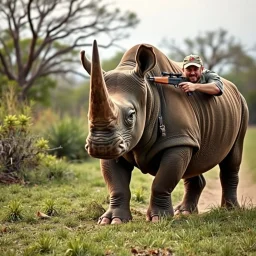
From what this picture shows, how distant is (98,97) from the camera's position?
478 cm

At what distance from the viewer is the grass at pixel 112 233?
4574 mm

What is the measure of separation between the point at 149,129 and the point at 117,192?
0.77 m

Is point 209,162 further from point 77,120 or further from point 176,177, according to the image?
point 77,120

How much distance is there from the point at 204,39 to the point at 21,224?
54970 millimetres

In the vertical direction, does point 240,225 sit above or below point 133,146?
below

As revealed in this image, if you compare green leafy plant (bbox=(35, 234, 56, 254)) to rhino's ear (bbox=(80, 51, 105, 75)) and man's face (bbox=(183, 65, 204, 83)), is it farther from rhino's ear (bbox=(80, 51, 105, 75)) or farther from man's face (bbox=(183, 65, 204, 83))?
man's face (bbox=(183, 65, 204, 83))

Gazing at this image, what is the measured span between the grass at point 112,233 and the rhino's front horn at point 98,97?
1067 mm

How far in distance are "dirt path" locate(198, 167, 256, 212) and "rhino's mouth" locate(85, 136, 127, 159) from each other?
3.21m

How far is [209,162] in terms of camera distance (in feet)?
21.5

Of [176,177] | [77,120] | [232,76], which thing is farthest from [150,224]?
[232,76]

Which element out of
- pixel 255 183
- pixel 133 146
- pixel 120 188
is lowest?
pixel 255 183

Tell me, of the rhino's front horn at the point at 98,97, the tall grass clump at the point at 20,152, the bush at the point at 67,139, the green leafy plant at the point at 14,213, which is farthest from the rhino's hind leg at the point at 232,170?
the bush at the point at 67,139

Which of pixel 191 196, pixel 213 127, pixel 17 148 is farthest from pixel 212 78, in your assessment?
pixel 17 148

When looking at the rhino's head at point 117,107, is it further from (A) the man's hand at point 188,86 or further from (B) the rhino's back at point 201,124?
(A) the man's hand at point 188,86
